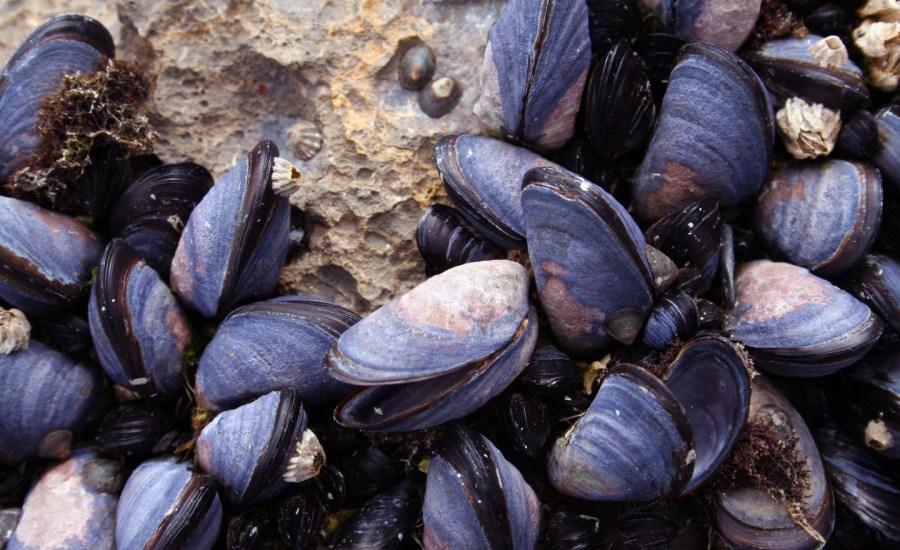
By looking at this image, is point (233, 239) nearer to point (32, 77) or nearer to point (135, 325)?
point (135, 325)

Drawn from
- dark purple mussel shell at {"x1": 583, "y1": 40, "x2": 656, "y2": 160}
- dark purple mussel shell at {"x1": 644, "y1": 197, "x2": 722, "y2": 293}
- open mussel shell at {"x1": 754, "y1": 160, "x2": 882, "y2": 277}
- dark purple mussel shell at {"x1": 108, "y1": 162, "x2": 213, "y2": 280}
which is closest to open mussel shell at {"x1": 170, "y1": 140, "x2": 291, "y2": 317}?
dark purple mussel shell at {"x1": 108, "y1": 162, "x2": 213, "y2": 280}

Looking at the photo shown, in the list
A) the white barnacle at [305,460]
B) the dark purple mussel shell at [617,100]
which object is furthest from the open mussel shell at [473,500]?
the dark purple mussel shell at [617,100]

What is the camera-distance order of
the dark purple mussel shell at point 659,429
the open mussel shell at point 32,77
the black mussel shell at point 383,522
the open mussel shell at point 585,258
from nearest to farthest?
1. the dark purple mussel shell at point 659,429
2. the open mussel shell at point 585,258
3. the black mussel shell at point 383,522
4. the open mussel shell at point 32,77

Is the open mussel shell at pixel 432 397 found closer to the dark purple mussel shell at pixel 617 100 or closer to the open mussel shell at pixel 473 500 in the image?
the open mussel shell at pixel 473 500

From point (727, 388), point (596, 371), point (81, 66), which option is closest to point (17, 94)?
point (81, 66)

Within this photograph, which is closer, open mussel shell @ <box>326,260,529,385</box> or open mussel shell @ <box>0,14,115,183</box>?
open mussel shell @ <box>326,260,529,385</box>

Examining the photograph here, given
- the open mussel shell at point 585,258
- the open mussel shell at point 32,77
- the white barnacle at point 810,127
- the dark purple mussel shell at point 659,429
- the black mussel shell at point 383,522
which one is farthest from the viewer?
the open mussel shell at point 32,77

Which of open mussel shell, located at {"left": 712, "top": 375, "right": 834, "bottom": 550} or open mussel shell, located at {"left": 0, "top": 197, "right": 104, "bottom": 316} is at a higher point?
open mussel shell, located at {"left": 0, "top": 197, "right": 104, "bottom": 316}

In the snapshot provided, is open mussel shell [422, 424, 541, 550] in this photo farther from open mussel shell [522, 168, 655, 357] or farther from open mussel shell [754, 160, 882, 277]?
open mussel shell [754, 160, 882, 277]
